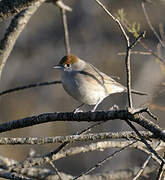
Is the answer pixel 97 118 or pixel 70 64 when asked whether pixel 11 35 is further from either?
pixel 97 118

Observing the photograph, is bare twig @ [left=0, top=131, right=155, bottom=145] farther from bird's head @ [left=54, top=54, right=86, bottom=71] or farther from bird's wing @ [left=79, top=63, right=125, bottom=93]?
bird's head @ [left=54, top=54, right=86, bottom=71]

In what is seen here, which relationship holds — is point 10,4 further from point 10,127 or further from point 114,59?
point 114,59

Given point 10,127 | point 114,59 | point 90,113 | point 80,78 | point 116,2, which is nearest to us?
point 90,113

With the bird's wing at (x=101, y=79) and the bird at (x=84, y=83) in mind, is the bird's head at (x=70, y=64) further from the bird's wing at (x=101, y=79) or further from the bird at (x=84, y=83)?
the bird's wing at (x=101, y=79)

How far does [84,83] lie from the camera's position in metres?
5.55

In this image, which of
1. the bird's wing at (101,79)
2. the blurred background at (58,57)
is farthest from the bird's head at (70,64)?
the blurred background at (58,57)

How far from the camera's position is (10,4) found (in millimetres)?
3752

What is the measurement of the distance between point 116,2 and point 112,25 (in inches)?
68.1

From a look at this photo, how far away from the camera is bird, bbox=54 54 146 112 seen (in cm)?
543

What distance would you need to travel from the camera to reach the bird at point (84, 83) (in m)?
5.43

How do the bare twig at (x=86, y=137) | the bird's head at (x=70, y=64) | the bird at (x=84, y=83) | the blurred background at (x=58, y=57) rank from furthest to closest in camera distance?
the blurred background at (x=58, y=57), the bird's head at (x=70, y=64), the bird at (x=84, y=83), the bare twig at (x=86, y=137)

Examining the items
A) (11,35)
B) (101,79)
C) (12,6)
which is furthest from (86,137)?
(101,79)

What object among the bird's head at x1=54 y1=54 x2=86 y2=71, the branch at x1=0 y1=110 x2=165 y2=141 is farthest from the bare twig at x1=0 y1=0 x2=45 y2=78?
the bird's head at x1=54 y1=54 x2=86 y2=71

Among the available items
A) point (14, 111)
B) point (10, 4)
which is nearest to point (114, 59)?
point (14, 111)
